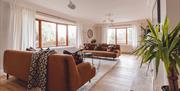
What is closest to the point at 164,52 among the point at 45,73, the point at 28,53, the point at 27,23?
the point at 45,73

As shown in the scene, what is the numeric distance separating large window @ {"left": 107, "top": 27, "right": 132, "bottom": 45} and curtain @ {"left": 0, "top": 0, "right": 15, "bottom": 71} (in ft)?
21.5

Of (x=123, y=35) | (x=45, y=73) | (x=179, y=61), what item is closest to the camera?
(x=179, y=61)

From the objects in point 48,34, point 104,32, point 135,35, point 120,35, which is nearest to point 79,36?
point 48,34

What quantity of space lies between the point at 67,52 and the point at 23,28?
93.9 inches

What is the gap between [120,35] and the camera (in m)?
8.31

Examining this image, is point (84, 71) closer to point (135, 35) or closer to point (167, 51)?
point (167, 51)

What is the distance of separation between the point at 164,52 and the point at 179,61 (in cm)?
13

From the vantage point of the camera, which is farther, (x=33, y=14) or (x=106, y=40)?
(x=106, y=40)

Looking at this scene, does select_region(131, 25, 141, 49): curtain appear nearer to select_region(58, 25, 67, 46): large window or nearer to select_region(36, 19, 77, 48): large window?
select_region(36, 19, 77, 48): large window

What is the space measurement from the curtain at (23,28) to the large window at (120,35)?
5958 mm

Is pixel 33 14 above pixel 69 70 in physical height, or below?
above

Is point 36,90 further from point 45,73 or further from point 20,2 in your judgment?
point 20,2

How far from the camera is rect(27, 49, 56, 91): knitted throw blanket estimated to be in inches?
80.3

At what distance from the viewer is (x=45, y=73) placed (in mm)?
2037
